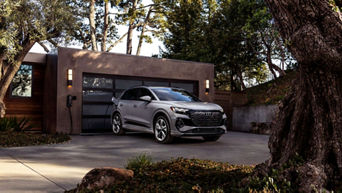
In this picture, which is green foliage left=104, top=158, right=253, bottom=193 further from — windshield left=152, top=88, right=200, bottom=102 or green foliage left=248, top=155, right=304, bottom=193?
windshield left=152, top=88, right=200, bottom=102

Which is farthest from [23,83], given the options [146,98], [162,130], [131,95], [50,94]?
[162,130]

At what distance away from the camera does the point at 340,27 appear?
3.16 m

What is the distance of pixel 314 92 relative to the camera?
346 centimetres

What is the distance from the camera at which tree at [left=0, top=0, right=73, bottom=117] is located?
10.5m

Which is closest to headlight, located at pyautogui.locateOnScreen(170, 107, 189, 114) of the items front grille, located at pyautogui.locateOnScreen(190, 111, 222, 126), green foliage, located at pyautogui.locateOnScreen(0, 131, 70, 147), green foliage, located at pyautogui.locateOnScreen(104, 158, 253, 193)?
front grille, located at pyautogui.locateOnScreen(190, 111, 222, 126)

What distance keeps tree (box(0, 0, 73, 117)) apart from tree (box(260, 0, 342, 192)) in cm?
917

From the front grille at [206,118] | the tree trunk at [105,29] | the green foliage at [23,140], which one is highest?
the tree trunk at [105,29]

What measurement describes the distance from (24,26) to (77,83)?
3.07 metres

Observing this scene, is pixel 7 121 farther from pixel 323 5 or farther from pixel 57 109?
pixel 323 5

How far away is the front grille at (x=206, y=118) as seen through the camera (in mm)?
9008

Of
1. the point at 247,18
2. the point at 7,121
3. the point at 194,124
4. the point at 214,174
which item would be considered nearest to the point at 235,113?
the point at 247,18

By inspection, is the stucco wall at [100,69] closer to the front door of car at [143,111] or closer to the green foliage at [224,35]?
the front door of car at [143,111]

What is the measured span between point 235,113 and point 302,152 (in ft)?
45.0

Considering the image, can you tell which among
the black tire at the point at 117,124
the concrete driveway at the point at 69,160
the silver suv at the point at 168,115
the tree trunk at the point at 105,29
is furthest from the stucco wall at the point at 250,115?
the tree trunk at the point at 105,29
